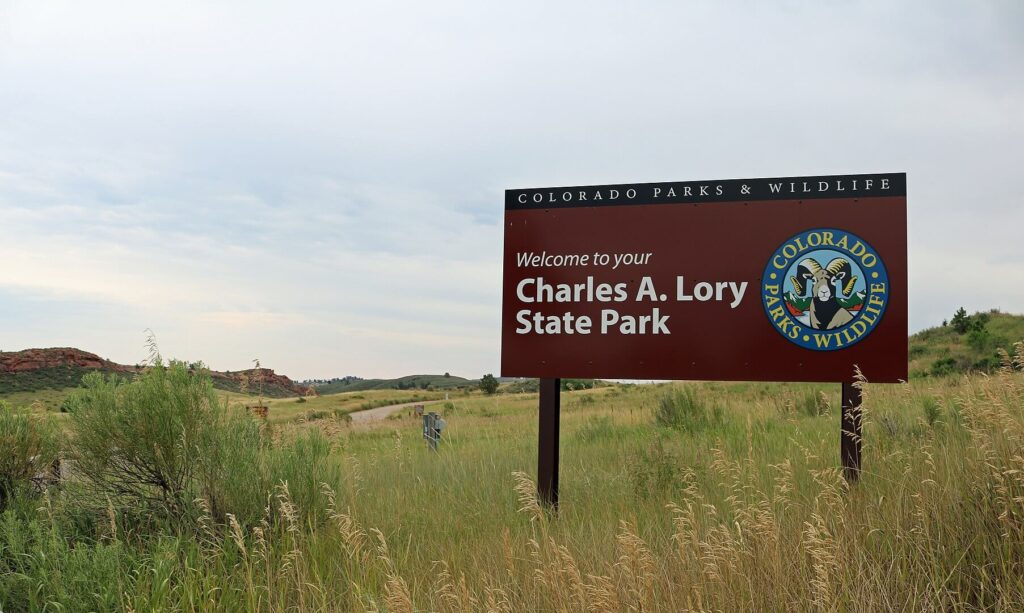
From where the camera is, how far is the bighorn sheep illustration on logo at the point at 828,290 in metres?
6.74

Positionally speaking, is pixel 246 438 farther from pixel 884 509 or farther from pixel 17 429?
pixel 884 509

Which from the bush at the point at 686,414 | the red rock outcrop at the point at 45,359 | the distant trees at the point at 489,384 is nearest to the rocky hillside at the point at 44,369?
the red rock outcrop at the point at 45,359

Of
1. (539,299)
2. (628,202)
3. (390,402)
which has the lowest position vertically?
(390,402)

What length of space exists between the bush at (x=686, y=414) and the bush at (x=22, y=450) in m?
7.93

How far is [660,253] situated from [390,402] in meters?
43.5

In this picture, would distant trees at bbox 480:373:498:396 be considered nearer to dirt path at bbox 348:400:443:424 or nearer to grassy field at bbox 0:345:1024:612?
dirt path at bbox 348:400:443:424

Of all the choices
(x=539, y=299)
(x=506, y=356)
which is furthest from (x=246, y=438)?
(x=539, y=299)

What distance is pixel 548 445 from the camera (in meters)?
7.24

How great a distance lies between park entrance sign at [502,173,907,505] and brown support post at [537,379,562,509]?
0.60 feet

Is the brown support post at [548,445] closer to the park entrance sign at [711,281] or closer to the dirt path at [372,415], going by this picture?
the park entrance sign at [711,281]

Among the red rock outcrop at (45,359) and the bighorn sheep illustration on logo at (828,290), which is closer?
the bighorn sheep illustration on logo at (828,290)

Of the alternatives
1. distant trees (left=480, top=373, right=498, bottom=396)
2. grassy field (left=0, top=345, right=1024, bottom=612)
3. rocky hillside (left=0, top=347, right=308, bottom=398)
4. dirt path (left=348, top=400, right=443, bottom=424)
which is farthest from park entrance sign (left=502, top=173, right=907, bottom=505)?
rocky hillside (left=0, top=347, right=308, bottom=398)

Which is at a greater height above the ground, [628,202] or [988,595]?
[628,202]

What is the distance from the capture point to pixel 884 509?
496cm
